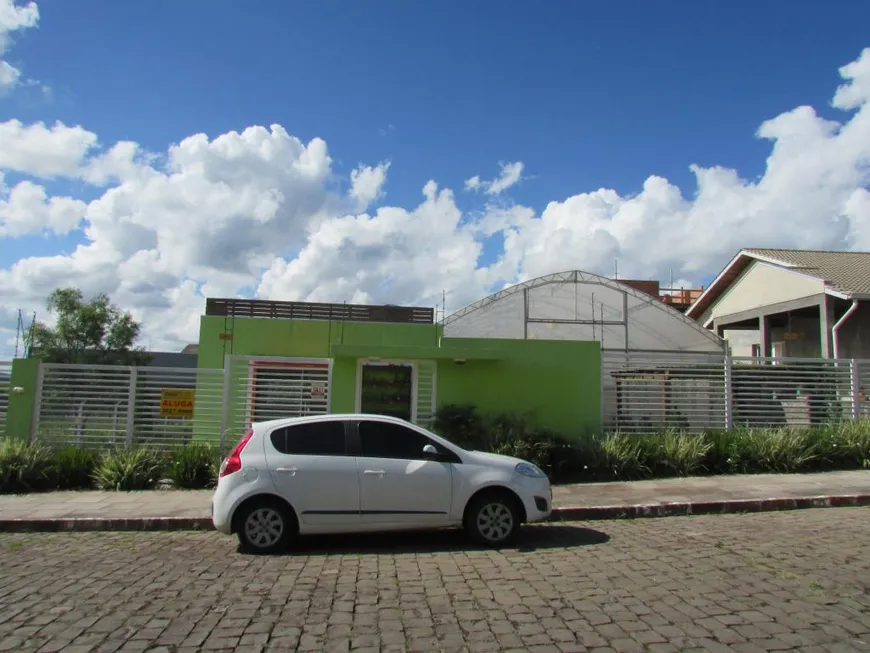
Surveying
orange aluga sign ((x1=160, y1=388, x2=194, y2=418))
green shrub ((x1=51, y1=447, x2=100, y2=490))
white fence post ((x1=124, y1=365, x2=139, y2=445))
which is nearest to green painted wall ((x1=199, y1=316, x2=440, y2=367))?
orange aluga sign ((x1=160, y1=388, x2=194, y2=418))

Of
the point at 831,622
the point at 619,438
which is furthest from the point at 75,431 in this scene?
the point at 831,622

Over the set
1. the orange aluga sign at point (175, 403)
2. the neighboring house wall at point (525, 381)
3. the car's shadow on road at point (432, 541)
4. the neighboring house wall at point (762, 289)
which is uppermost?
the neighboring house wall at point (762, 289)

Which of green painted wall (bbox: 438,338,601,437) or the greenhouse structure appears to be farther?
the greenhouse structure

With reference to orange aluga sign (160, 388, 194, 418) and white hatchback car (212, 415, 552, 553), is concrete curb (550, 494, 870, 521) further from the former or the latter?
orange aluga sign (160, 388, 194, 418)

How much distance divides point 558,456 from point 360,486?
20.0ft

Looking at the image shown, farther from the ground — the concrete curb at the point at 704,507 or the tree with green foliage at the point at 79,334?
the tree with green foliage at the point at 79,334

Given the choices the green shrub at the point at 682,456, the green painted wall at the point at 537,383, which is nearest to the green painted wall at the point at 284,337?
the green painted wall at the point at 537,383

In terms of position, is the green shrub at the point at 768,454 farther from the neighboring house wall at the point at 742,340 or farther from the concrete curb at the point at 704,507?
the neighboring house wall at the point at 742,340

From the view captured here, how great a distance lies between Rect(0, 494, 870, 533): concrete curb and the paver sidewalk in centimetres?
1

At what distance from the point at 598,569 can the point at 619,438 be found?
22.0 ft

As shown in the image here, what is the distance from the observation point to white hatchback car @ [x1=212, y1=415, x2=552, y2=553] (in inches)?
293

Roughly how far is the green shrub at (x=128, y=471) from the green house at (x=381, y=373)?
1492mm

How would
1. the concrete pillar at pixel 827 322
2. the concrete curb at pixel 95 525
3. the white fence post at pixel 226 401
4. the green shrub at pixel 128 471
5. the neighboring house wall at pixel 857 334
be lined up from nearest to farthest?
1. the concrete curb at pixel 95 525
2. the green shrub at pixel 128 471
3. the white fence post at pixel 226 401
4. the concrete pillar at pixel 827 322
5. the neighboring house wall at pixel 857 334

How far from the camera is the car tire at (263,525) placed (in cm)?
742
